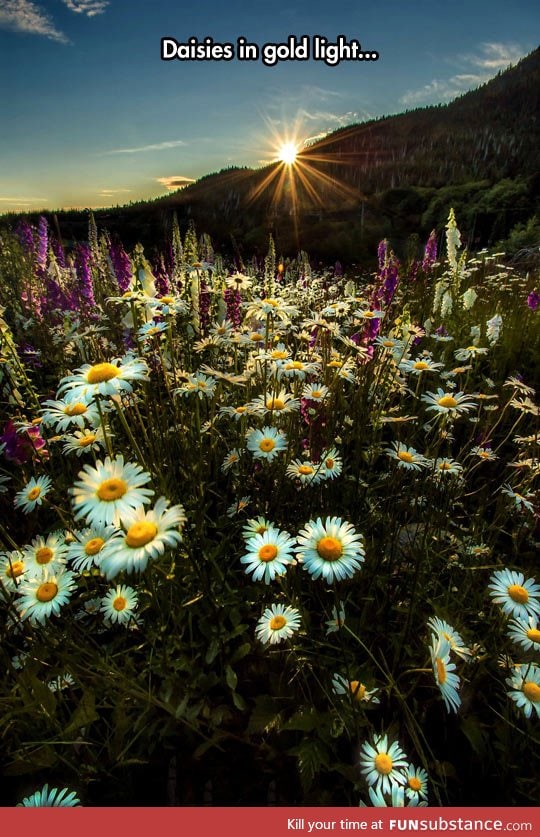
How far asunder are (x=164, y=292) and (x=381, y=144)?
28302 mm

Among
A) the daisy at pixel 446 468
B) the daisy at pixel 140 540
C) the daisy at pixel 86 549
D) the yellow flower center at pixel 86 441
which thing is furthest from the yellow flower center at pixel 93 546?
the daisy at pixel 446 468

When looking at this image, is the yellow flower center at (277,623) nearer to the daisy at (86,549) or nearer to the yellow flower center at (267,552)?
the yellow flower center at (267,552)

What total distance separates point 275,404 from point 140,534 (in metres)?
1.12

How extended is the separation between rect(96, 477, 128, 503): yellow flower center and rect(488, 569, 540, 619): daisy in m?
1.24

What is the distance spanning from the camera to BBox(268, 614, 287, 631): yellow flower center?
1.49m

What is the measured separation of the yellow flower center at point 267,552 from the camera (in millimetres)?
1487

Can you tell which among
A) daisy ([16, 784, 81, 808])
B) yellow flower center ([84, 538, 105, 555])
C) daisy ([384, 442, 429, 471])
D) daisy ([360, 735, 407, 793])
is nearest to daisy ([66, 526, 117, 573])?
yellow flower center ([84, 538, 105, 555])

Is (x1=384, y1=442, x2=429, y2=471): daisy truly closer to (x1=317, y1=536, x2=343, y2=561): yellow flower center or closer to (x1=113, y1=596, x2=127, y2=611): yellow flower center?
(x1=317, y1=536, x2=343, y2=561): yellow flower center

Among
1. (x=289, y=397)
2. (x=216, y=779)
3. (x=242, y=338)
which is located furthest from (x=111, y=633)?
(x=242, y=338)

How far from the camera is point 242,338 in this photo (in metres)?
2.41

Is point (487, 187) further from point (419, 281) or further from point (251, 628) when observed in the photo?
point (251, 628)

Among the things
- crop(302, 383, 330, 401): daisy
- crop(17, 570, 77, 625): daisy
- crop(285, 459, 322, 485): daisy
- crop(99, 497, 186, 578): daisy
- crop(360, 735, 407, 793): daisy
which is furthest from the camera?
crop(302, 383, 330, 401): daisy

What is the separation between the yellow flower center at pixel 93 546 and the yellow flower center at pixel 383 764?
1082 mm

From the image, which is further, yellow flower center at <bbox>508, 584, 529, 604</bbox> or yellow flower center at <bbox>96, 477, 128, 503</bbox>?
yellow flower center at <bbox>508, 584, 529, 604</bbox>
